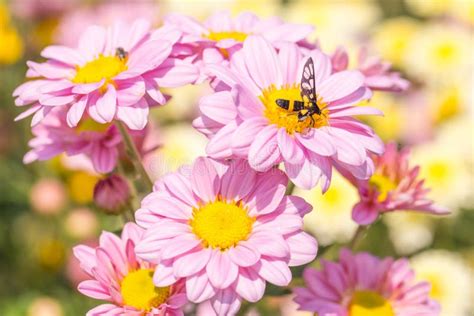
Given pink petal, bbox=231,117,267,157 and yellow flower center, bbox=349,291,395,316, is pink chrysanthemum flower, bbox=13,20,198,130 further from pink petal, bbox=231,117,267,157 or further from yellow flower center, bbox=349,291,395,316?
yellow flower center, bbox=349,291,395,316

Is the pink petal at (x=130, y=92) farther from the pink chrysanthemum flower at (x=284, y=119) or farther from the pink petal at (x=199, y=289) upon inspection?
the pink petal at (x=199, y=289)

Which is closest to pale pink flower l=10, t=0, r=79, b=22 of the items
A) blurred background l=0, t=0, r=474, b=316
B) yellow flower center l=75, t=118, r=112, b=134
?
blurred background l=0, t=0, r=474, b=316

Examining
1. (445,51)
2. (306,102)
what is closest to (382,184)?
(306,102)

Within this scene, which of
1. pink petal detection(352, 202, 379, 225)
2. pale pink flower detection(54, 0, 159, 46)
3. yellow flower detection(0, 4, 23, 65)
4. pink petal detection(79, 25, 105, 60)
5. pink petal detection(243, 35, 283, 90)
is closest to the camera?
pink petal detection(243, 35, 283, 90)

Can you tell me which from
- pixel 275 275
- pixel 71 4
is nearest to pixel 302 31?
pixel 275 275

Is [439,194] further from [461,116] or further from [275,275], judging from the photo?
[275,275]

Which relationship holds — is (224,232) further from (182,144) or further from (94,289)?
(182,144)

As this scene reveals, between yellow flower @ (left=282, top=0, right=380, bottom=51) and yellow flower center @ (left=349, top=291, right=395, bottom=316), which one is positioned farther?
yellow flower @ (left=282, top=0, right=380, bottom=51)
